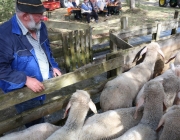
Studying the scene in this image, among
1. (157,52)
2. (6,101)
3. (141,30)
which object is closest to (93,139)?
(6,101)

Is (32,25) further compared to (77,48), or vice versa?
(77,48)

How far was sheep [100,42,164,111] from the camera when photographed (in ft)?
9.75

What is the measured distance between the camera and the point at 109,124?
2.51 metres

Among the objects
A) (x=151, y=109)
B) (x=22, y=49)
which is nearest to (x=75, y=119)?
(x=151, y=109)

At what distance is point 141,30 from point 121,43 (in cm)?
141

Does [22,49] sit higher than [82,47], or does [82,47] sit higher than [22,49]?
[22,49]

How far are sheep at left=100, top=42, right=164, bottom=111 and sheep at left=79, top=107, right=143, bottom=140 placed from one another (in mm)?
270

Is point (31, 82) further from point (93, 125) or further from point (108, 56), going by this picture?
point (108, 56)

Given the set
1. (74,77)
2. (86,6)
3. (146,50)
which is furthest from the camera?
(86,6)

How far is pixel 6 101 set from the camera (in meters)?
2.29

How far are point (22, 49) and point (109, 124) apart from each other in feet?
4.83

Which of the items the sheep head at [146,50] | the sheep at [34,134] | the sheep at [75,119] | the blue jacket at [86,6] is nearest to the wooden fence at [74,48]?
the sheep head at [146,50]

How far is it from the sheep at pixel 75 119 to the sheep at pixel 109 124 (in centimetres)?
10

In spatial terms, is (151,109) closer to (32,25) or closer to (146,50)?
(146,50)
